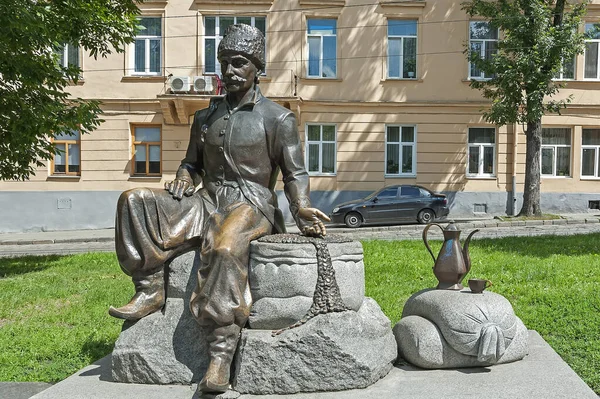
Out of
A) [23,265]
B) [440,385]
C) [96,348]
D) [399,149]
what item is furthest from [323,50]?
[440,385]

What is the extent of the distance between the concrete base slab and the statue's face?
1939 mm

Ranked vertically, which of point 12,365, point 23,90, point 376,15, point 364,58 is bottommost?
point 12,365

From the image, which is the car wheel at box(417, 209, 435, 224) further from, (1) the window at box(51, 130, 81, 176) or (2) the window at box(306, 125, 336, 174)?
(1) the window at box(51, 130, 81, 176)

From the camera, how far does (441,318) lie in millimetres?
3844

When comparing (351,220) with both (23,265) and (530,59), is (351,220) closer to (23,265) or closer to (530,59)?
(530,59)

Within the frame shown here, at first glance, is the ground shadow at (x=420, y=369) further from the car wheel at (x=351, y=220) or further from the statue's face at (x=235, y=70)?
the car wheel at (x=351, y=220)

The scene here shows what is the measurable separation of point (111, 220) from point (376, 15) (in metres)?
10.4

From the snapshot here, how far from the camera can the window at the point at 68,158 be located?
61.4 ft

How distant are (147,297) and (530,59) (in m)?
13.9

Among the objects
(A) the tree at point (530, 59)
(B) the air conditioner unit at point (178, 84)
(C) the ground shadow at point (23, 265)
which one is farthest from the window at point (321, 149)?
(C) the ground shadow at point (23, 265)

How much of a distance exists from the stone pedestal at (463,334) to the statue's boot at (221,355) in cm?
118

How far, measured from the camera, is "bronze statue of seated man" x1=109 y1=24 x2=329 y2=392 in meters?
3.44

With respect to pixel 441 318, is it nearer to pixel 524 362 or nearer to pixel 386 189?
pixel 524 362

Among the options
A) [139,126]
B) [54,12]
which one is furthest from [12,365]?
[139,126]
